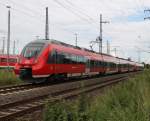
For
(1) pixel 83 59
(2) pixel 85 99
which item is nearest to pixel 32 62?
(1) pixel 83 59

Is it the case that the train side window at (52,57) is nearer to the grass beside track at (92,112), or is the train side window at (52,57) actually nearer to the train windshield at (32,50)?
the train windshield at (32,50)

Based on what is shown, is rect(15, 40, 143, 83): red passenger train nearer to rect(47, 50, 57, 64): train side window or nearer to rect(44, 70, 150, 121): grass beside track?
rect(47, 50, 57, 64): train side window

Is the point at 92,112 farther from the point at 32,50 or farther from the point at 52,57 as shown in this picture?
the point at 52,57

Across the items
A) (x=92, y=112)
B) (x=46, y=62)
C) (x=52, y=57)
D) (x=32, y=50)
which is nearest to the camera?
(x=92, y=112)

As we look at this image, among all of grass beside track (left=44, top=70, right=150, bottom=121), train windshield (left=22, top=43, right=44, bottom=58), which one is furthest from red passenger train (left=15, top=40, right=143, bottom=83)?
grass beside track (left=44, top=70, right=150, bottom=121)

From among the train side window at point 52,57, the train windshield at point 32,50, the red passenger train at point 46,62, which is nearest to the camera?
the red passenger train at point 46,62

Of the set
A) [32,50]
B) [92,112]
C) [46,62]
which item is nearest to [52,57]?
[46,62]

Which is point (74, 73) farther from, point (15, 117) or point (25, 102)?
point (15, 117)

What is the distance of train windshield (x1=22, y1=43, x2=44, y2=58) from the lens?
2306 cm

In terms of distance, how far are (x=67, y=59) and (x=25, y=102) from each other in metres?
13.7

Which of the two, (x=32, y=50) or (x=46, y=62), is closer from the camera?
(x=46, y=62)

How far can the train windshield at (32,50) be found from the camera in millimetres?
23062

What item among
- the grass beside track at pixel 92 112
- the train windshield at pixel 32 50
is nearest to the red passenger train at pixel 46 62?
the train windshield at pixel 32 50

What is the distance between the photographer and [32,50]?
76.4 ft
